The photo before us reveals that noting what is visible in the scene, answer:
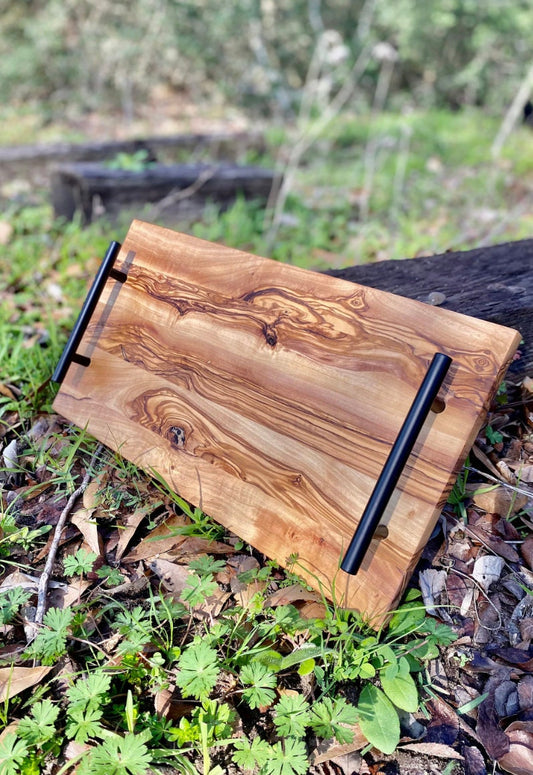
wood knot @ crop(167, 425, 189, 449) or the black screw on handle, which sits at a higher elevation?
the black screw on handle

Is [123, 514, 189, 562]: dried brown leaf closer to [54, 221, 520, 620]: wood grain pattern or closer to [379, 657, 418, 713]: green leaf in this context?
[54, 221, 520, 620]: wood grain pattern

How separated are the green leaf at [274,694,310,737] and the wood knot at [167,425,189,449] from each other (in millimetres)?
801

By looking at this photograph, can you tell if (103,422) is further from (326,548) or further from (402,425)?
(402,425)

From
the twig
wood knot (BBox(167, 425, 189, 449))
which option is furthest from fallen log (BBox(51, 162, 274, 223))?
wood knot (BBox(167, 425, 189, 449))

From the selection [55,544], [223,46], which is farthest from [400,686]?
[223,46]

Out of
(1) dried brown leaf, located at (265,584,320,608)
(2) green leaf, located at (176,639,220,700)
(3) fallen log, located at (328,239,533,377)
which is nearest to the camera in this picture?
(2) green leaf, located at (176,639,220,700)

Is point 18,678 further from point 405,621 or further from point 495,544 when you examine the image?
point 495,544

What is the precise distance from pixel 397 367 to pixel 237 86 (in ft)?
31.0

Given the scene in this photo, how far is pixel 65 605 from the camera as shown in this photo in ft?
5.44

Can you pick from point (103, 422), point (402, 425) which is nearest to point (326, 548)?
point (402, 425)

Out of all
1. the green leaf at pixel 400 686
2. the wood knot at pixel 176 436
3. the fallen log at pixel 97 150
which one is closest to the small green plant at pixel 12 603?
the wood knot at pixel 176 436

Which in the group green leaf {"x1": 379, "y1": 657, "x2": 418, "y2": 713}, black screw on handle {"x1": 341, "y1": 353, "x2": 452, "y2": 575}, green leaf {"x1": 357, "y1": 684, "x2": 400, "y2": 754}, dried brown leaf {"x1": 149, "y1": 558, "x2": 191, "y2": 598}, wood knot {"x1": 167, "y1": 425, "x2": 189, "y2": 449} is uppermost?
black screw on handle {"x1": 341, "y1": 353, "x2": 452, "y2": 575}

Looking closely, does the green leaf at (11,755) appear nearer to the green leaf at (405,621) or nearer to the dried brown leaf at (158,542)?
the dried brown leaf at (158,542)

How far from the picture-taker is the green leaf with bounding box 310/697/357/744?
1.30m
